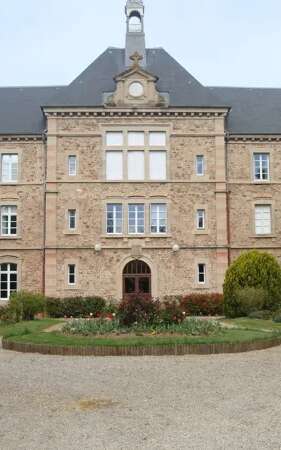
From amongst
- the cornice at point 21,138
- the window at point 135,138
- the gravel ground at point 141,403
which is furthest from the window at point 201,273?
the gravel ground at point 141,403

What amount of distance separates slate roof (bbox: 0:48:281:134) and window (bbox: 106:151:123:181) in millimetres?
2551

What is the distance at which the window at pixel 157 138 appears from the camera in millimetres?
28531

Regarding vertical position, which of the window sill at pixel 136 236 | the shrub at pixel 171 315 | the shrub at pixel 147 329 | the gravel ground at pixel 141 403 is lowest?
the gravel ground at pixel 141 403

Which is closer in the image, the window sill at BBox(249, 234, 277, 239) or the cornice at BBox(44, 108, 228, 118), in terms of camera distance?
the cornice at BBox(44, 108, 228, 118)

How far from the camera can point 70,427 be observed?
6867 mm

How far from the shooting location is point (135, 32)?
32.3 metres

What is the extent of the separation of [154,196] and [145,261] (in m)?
3.18

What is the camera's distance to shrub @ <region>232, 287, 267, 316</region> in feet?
74.9

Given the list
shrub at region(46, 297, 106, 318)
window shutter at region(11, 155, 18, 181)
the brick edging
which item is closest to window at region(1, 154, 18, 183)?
window shutter at region(11, 155, 18, 181)

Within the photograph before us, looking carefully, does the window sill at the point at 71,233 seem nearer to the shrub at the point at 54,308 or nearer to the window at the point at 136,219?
the window at the point at 136,219

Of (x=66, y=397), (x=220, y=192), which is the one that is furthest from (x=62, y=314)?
(x=66, y=397)

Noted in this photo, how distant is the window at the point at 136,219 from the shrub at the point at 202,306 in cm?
417

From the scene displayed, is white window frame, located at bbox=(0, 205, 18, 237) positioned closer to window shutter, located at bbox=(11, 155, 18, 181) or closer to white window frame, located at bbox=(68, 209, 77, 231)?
window shutter, located at bbox=(11, 155, 18, 181)

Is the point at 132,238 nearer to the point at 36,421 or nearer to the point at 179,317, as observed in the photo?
the point at 179,317
